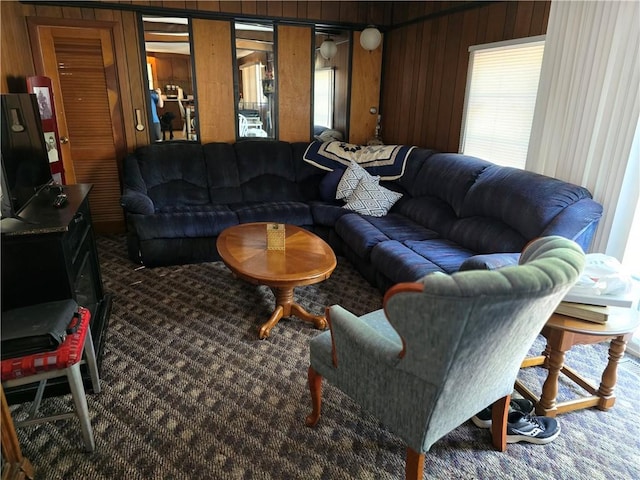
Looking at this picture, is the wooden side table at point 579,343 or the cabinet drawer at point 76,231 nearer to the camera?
the wooden side table at point 579,343

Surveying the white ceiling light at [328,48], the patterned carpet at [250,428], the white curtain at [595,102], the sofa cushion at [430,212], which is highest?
the white ceiling light at [328,48]

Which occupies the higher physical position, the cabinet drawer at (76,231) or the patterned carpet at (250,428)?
the cabinet drawer at (76,231)

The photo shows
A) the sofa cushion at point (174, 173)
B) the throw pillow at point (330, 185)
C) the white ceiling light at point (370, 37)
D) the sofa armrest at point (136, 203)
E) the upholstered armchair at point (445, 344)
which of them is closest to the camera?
the upholstered armchair at point (445, 344)

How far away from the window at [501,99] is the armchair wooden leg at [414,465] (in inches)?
98.2

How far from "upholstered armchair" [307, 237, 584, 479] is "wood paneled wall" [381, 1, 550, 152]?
249cm

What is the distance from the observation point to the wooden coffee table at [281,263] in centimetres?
244

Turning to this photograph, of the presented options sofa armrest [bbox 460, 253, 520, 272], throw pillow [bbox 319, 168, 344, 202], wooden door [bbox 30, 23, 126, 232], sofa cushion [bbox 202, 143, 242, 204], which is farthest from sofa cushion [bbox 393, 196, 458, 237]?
wooden door [bbox 30, 23, 126, 232]

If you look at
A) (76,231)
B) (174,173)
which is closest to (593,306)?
(76,231)

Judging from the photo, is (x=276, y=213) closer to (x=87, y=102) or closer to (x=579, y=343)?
(x=87, y=102)

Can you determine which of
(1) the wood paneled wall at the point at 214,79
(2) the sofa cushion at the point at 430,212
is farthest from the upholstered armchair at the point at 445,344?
(1) the wood paneled wall at the point at 214,79

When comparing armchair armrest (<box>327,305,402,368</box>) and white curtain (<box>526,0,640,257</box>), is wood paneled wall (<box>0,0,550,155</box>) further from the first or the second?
armchair armrest (<box>327,305,402,368</box>)

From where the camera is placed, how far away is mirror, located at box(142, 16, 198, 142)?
4160 mm

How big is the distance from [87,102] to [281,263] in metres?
2.91

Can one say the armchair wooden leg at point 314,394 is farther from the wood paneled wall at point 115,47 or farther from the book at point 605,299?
the wood paneled wall at point 115,47
